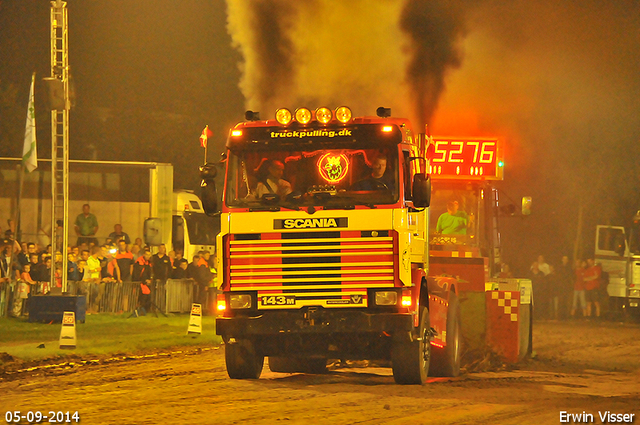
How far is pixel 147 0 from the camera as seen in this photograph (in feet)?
77.4

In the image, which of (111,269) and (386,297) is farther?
(111,269)

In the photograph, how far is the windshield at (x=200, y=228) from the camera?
104 ft

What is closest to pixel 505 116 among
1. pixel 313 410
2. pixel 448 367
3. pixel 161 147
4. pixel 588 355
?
pixel 588 355

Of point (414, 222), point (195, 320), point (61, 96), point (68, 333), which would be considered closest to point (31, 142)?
point (61, 96)

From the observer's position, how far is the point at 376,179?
1243cm

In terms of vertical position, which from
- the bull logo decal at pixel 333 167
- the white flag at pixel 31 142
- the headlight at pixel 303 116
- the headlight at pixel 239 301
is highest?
the white flag at pixel 31 142

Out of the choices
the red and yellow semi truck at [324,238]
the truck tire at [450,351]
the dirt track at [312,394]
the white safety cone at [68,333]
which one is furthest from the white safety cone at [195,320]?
the red and yellow semi truck at [324,238]

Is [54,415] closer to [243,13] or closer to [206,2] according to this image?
[243,13]

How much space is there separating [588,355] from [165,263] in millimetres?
11907

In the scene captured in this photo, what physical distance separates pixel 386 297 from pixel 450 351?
2.83 metres

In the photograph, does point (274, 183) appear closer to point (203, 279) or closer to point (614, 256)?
point (203, 279)

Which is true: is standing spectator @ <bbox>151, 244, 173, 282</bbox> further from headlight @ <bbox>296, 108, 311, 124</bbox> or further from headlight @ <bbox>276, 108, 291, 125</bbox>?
headlight @ <bbox>296, 108, 311, 124</bbox>

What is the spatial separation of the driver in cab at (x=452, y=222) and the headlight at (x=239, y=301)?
680 centimetres

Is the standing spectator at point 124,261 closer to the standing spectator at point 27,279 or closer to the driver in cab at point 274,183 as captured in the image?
the standing spectator at point 27,279
